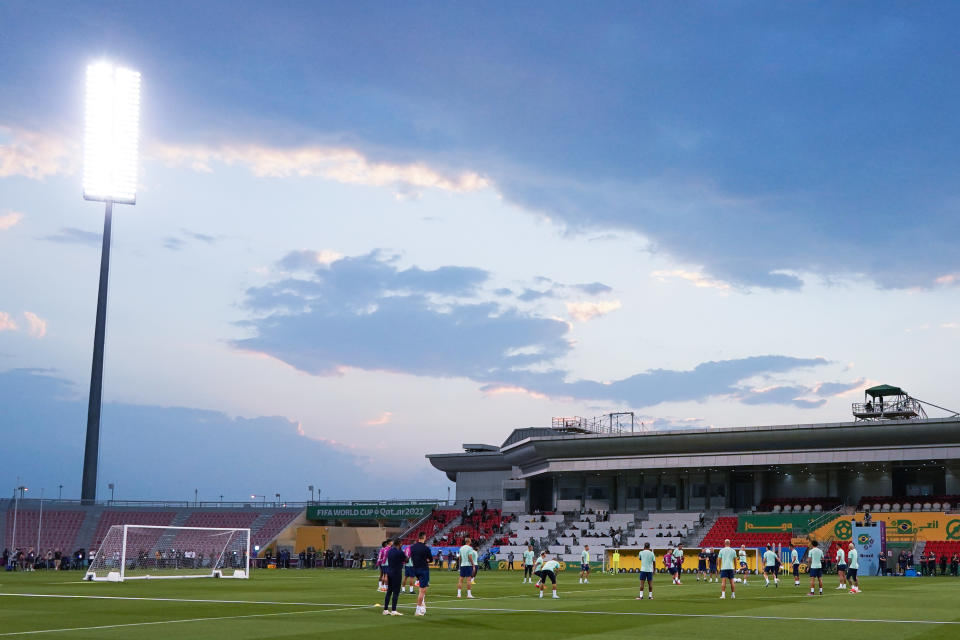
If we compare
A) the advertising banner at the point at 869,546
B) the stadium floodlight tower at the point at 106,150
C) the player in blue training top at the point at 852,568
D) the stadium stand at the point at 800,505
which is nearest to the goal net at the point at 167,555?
the stadium floodlight tower at the point at 106,150

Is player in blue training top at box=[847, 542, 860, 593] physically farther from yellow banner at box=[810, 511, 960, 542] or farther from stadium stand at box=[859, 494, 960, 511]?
stadium stand at box=[859, 494, 960, 511]

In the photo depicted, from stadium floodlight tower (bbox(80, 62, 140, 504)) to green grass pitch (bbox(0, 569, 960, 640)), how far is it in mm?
50144

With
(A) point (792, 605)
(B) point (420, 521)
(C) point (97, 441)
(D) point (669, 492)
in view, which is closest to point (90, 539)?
(C) point (97, 441)

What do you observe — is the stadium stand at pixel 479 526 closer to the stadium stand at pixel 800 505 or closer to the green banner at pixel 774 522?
the green banner at pixel 774 522

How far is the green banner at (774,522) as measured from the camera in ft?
238

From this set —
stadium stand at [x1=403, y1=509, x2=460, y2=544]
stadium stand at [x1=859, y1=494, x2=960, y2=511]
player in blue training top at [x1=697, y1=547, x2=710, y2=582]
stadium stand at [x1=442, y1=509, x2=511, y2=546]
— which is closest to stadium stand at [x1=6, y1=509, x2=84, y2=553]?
stadium stand at [x1=403, y1=509, x2=460, y2=544]

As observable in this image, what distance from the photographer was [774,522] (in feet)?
242

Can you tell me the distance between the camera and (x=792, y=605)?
29.6 metres

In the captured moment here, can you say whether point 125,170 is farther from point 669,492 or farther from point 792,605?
point 792,605

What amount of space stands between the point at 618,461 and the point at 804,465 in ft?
50.3

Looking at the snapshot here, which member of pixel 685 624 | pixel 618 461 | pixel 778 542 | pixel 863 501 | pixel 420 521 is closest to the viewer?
pixel 685 624

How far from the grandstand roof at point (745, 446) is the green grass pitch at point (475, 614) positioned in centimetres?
3857

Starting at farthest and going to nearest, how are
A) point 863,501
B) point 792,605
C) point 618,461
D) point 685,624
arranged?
point 618,461 < point 863,501 < point 792,605 < point 685,624

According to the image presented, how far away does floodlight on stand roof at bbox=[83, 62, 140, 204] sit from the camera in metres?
79.1
